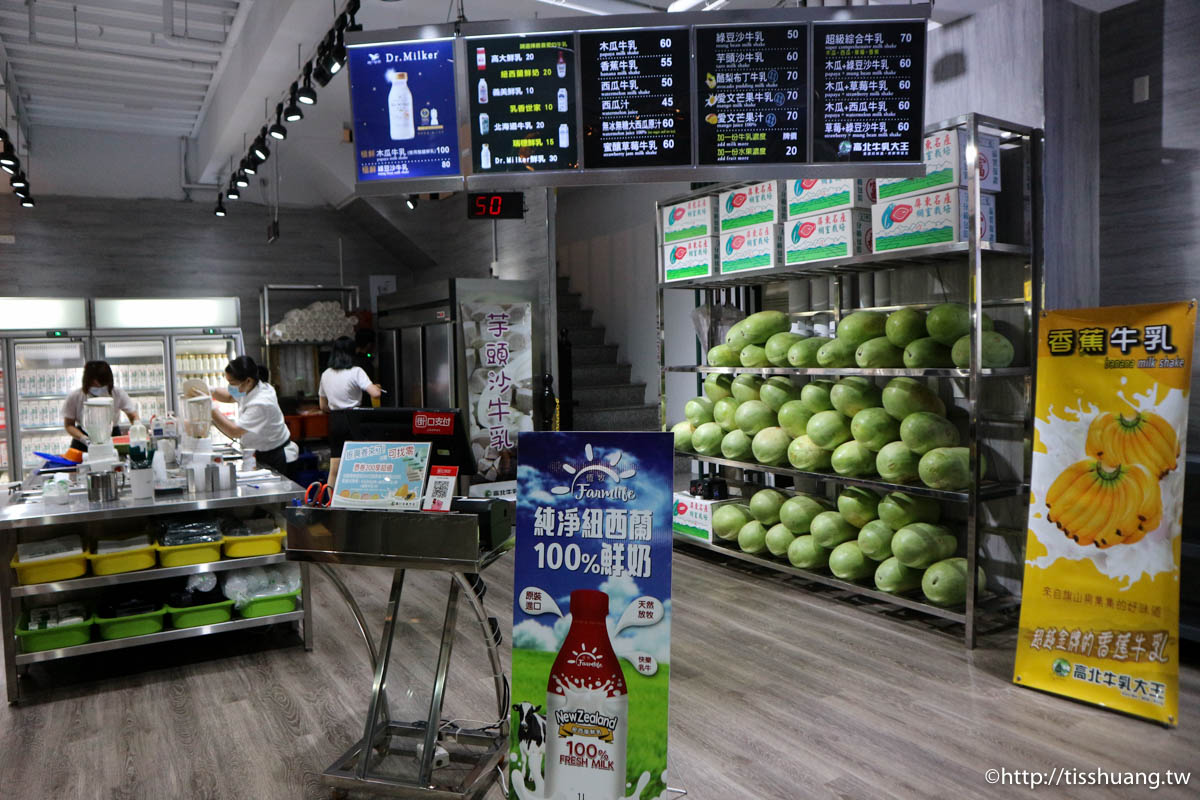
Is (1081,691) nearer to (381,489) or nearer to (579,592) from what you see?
(579,592)

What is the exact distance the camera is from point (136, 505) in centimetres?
398

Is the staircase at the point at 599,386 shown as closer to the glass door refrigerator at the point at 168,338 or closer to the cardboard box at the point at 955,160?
the glass door refrigerator at the point at 168,338

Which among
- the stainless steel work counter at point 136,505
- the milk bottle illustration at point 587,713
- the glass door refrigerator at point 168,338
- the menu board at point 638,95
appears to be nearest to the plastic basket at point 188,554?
the stainless steel work counter at point 136,505

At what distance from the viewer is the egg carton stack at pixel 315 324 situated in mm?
9305

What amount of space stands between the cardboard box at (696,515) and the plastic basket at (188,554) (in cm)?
283

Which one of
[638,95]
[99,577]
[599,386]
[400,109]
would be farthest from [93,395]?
[638,95]

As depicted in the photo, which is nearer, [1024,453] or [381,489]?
[381,489]

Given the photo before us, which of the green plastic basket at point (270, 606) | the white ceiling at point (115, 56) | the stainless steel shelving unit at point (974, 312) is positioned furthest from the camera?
the white ceiling at point (115, 56)

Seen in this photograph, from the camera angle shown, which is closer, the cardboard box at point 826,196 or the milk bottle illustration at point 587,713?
the milk bottle illustration at point 587,713

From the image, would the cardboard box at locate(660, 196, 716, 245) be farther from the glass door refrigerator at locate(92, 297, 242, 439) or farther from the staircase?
the glass door refrigerator at locate(92, 297, 242, 439)

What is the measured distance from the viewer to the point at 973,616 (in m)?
3.94

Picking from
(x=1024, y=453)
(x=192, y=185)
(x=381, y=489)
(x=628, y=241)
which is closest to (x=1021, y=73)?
(x=1024, y=453)

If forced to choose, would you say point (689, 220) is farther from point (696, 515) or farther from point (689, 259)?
point (696, 515)

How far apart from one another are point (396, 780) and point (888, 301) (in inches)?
145
